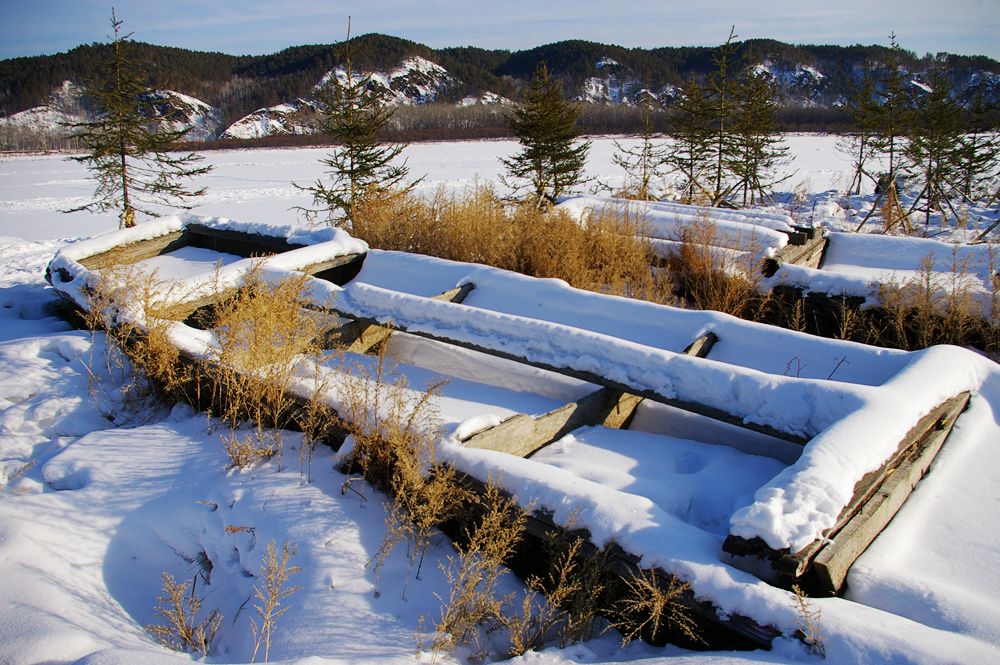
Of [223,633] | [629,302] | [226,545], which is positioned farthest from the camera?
[629,302]

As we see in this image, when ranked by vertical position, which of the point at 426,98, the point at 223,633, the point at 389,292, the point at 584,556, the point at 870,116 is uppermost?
Result: the point at 426,98

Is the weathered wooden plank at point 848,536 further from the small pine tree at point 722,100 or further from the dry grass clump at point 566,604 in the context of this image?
the small pine tree at point 722,100

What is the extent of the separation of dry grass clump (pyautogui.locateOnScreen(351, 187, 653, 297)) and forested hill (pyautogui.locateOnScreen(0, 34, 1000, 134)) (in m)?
106

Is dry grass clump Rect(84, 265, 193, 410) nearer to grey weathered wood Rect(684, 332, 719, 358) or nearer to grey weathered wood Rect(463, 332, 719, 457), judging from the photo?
grey weathered wood Rect(463, 332, 719, 457)

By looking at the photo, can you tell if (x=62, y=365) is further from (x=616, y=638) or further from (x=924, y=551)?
(x=924, y=551)

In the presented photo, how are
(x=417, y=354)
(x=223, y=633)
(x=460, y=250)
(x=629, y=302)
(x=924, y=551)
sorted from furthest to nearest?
(x=460, y=250)
(x=417, y=354)
(x=629, y=302)
(x=223, y=633)
(x=924, y=551)

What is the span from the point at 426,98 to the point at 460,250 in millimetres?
124912

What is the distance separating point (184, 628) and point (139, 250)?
223 inches

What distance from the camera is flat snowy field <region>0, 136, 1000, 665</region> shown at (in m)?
2.15

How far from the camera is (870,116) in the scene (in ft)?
69.4

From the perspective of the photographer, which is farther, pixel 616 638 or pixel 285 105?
pixel 285 105

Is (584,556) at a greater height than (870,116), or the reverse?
(870,116)

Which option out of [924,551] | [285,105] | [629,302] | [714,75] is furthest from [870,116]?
[285,105]

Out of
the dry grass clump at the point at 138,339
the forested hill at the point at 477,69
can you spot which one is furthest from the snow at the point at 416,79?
the dry grass clump at the point at 138,339
